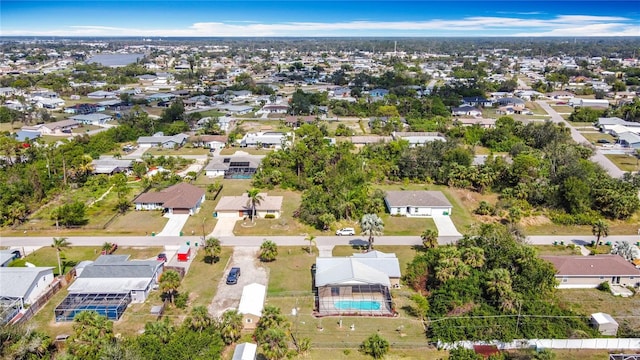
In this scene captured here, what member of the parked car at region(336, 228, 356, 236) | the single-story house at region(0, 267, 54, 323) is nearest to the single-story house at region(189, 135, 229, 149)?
the parked car at region(336, 228, 356, 236)

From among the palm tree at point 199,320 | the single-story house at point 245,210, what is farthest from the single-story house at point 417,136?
the palm tree at point 199,320

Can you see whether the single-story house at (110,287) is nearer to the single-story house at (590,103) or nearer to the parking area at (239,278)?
the parking area at (239,278)

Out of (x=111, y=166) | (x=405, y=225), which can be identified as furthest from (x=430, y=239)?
(x=111, y=166)

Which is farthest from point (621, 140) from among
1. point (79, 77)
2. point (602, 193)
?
point (79, 77)

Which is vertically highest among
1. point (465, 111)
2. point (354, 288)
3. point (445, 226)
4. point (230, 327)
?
point (465, 111)

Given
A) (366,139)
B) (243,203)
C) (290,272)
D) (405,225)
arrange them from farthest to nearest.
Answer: (366,139) < (243,203) < (405,225) < (290,272)

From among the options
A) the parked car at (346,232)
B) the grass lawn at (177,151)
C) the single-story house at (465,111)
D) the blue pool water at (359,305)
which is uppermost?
the single-story house at (465,111)

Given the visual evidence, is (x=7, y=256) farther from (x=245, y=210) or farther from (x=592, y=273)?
(x=592, y=273)
